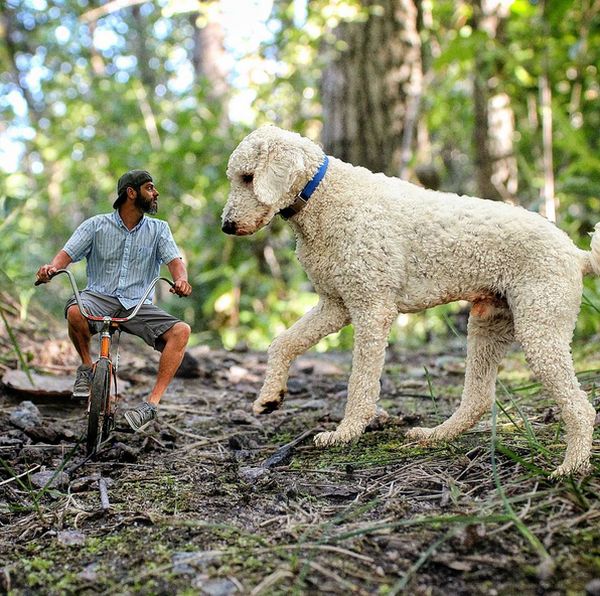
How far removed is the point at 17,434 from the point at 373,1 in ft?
19.5

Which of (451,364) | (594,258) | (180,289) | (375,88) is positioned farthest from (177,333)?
(375,88)

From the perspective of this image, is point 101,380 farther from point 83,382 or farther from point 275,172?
point 275,172

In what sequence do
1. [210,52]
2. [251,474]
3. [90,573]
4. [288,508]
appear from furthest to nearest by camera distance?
[210,52]
[251,474]
[288,508]
[90,573]

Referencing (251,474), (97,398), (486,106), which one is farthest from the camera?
(486,106)

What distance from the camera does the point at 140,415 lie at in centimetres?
316

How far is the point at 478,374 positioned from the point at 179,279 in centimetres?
162

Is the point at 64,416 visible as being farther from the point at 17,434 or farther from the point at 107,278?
the point at 107,278

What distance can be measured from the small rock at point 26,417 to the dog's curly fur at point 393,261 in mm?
Result: 1315

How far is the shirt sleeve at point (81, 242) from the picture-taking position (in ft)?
10.5

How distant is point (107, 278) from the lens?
10.8 feet

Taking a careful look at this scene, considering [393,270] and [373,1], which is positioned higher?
[373,1]

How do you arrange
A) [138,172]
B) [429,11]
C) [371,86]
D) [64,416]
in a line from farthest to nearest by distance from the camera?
[429,11], [371,86], [64,416], [138,172]

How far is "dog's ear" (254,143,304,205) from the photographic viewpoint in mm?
2988

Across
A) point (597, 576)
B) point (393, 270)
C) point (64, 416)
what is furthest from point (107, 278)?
point (597, 576)
